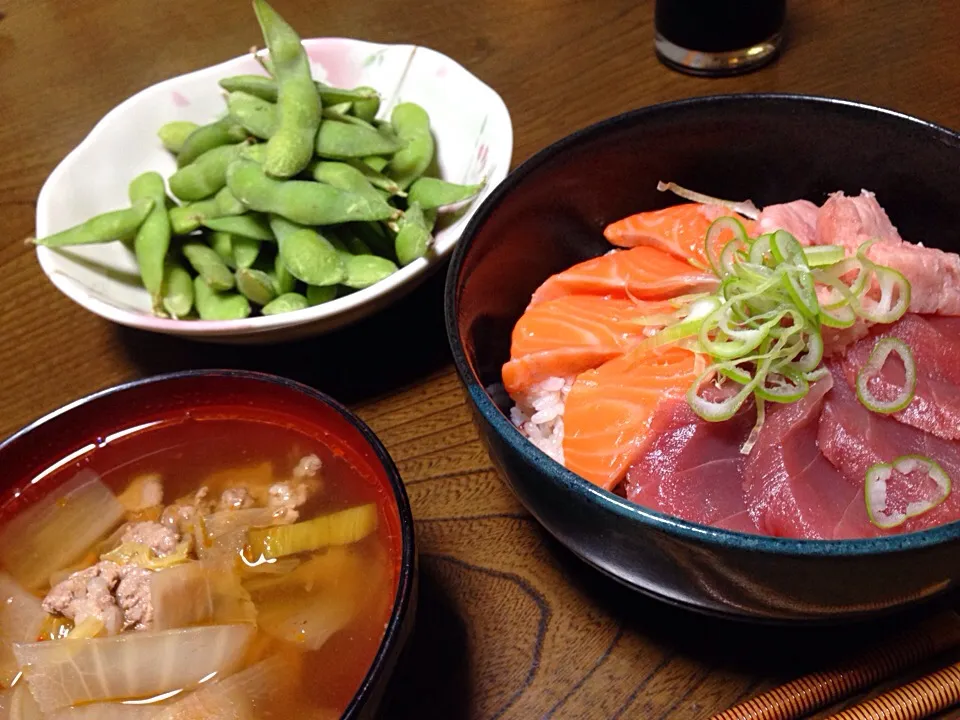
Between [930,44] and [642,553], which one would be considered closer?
[642,553]

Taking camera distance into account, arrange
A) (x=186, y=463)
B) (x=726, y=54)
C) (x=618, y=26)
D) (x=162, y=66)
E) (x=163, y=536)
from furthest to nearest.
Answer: (x=162, y=66) < (x=618, y=26) < (x=726, y=54) < (x=186, y=463) < (x=163, y=536)

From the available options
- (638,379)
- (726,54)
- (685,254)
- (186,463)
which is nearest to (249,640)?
(186,463)

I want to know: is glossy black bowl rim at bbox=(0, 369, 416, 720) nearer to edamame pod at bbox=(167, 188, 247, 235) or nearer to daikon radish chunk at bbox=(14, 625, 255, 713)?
daikon radish chunk at bbox=(14, 625, 255, 713)

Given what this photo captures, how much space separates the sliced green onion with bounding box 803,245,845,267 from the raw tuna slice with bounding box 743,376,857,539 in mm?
170

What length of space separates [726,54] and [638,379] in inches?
46.6

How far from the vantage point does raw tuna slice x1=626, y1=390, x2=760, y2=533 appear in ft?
3.37

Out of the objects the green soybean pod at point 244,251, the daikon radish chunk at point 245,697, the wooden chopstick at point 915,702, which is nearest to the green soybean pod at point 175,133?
the green soybean pod at point 244,251

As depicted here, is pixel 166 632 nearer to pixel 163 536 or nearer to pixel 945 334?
pixel 163 536

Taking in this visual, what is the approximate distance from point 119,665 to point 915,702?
2.87ft

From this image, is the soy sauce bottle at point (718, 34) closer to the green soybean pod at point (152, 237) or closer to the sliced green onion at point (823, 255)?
the sliced green onion at point (823, 255)

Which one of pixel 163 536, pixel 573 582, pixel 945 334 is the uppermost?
pixel 163 536

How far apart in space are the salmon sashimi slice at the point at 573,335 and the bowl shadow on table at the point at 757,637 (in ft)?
1.01

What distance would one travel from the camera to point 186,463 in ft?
3.83

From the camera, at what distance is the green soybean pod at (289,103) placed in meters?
1.52
